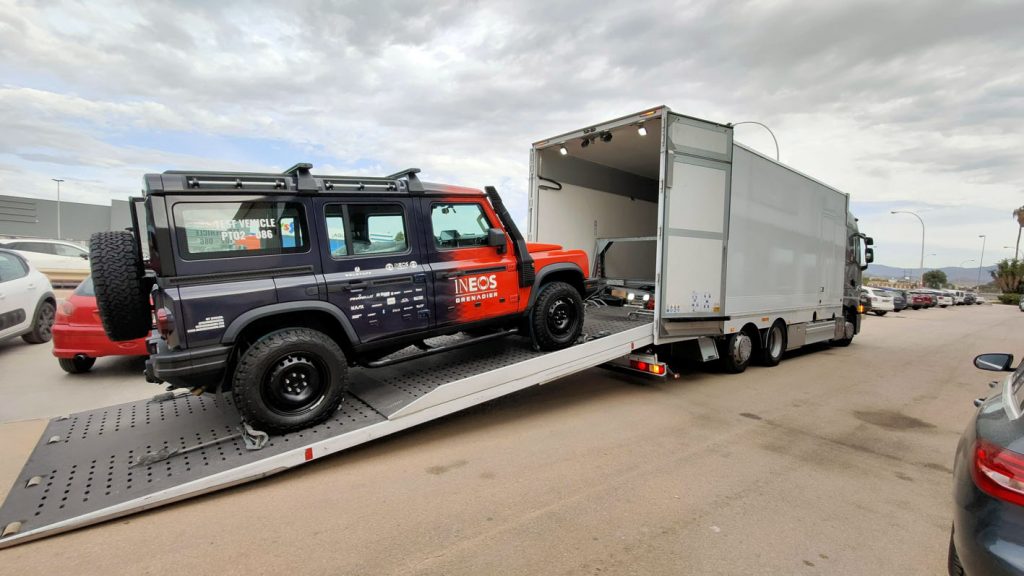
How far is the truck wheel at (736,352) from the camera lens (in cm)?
725

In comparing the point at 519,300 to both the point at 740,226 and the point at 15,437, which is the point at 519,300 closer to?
the point at 740,226

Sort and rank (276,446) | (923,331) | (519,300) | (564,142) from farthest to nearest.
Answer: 1. (923,331)
2. (564,142)
3. (519,300)
4. (276,446)

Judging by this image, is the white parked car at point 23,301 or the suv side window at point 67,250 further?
the suv side window at point 67,250

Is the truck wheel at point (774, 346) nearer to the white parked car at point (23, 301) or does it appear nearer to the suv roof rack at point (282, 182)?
the suv roof rack at point (282, 182)

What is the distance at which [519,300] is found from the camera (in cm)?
523

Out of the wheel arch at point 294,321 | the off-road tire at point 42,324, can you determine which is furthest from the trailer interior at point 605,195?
the off-road tire at point 42,324

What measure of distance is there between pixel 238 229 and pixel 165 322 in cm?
83

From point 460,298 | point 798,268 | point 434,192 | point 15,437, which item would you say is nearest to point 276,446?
point 460,298

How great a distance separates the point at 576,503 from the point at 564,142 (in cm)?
508

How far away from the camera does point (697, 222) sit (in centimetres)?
611

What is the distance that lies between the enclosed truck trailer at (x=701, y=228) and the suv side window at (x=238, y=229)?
12.6 ft

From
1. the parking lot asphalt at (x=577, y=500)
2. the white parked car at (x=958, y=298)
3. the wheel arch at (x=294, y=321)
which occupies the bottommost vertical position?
the white parked car at (x=958, y=298)

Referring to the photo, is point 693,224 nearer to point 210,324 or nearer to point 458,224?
point 458,224

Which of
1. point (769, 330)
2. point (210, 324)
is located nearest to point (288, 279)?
point (210, 324)
